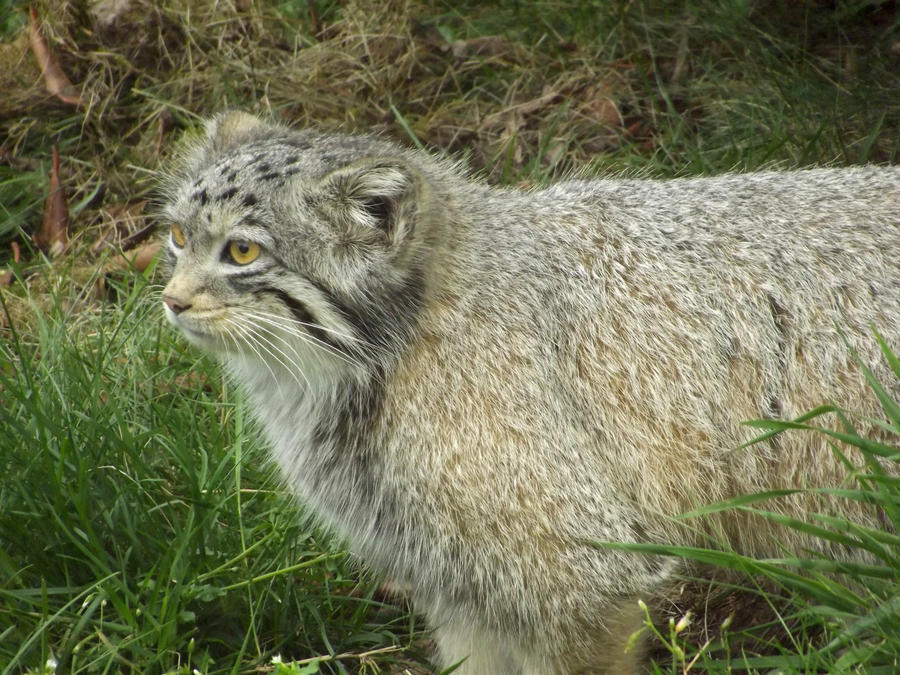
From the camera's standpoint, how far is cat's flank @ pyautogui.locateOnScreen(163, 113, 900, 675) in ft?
14.0

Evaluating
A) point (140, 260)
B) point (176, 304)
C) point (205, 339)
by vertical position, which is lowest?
point (140, 260)

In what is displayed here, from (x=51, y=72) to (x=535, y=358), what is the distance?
560 centimetres

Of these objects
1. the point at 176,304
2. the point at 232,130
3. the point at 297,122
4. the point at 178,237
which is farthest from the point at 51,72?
the point at 176,304

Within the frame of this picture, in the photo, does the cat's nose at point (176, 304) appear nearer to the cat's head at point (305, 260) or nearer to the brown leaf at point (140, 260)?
the cat's head at point (305, 260)

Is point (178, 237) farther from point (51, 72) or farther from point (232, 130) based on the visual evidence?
point (51, 72)

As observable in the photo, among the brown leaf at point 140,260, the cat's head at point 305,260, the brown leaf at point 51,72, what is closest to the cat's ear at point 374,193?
the cat's head at point 305,260

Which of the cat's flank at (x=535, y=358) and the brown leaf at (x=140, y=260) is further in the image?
the brown leaf at (x=140, y=260)

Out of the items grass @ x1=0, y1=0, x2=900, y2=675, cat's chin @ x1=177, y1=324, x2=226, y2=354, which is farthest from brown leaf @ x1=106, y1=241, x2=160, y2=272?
cat's chin @ x1=177, y1=324, x2=226, y2=354

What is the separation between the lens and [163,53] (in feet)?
28.1

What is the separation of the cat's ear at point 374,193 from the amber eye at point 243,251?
0.35 metres

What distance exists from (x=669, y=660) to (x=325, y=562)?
1640 millimetres

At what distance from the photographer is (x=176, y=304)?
4332 mm

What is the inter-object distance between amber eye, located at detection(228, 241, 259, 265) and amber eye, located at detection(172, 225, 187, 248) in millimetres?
321

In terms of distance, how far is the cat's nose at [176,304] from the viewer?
4324 mm
